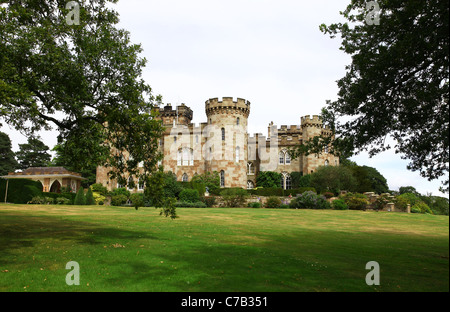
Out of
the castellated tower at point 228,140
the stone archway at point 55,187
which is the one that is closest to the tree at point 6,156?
the stone archway at point 55,187

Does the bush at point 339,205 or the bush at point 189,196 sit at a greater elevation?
the bush at point 189,196

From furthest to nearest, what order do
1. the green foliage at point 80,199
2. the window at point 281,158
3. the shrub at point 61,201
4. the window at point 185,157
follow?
1. the window at point 281,158
2. the window at point 185,157
3. the green foliage at point 80,199
4. the shrub at point 61,201

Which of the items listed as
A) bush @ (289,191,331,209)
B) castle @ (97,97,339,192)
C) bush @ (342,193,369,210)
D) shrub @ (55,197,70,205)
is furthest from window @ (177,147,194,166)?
bush @ (342,193,369,210)

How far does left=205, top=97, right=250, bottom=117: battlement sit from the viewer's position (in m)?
46.3

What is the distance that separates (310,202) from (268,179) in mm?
16889

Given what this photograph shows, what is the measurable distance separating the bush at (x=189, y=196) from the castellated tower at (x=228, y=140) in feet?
33.9

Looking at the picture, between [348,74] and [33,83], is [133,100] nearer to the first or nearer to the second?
[33,83]

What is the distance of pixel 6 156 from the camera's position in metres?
59.8

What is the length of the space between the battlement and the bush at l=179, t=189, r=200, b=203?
50.4 ft

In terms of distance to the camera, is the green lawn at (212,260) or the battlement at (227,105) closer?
the green lawn at (212,260)

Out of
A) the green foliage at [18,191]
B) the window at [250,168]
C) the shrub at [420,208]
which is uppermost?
the window at [250,168]

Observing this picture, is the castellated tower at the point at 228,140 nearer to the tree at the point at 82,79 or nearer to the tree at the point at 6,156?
the tree at the point at 82,79

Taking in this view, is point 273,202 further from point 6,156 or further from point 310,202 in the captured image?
point 6,156

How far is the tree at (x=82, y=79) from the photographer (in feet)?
33.8
